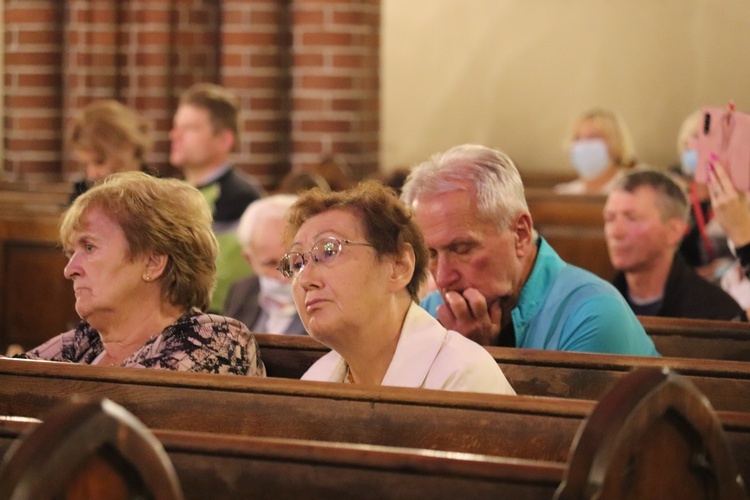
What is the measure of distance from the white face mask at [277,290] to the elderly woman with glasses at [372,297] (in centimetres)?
186

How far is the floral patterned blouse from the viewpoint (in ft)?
9.66

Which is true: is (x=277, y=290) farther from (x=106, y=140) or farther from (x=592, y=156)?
(x=592, y=156)

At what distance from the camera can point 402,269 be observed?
278cm

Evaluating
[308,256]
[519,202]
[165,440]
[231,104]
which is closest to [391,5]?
[231,104]

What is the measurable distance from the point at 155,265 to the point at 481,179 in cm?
90

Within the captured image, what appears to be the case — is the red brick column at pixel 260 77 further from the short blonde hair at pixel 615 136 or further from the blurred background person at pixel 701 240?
the blurred background person at pixel 701 240

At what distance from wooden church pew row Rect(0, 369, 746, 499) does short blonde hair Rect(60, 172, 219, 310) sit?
1.08m

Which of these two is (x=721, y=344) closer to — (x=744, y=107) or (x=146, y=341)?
(x=146, y=341)

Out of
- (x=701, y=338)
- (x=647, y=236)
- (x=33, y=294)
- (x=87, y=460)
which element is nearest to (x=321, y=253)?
(x=87, y=460)

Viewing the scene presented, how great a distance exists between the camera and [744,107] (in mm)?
8367

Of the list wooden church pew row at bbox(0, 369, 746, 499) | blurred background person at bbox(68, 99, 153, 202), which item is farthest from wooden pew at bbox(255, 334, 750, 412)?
blurred background person at bbox(68, 99, 153, 202)

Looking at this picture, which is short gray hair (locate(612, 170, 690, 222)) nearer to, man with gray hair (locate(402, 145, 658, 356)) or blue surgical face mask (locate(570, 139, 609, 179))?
man with gray hair (locate(402, 145, 658, 356))

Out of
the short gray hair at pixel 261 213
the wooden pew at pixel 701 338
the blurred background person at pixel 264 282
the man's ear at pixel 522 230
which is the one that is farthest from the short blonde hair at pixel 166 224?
the short gray hair at pixel 261 213

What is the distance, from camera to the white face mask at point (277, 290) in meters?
4.71
